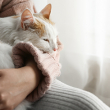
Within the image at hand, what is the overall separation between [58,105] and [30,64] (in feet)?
0.64

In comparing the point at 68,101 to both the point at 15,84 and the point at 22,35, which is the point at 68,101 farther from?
the point at 22,35

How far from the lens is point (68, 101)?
0.53 meters

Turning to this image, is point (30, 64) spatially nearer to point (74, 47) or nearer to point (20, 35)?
point (20, 35)

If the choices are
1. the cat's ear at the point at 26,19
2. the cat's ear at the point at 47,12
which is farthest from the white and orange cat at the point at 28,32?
the cat's ear at the point at 47,12

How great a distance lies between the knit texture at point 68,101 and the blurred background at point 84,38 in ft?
2.32

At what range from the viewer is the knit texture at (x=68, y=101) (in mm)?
502

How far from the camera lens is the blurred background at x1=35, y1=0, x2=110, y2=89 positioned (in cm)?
113

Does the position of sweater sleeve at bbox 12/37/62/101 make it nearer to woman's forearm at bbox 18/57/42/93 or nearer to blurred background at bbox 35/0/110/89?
woman's forearm at bbox 18/57/42/93

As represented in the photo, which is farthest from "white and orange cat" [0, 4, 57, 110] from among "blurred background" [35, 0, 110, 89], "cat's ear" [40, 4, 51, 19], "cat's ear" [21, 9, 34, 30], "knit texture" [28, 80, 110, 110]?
"blurred background" [35, 0, 110, 89]

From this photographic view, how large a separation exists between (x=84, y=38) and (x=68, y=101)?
32.4 inches

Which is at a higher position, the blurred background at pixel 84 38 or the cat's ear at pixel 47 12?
the cat's ear at pixel 47 12

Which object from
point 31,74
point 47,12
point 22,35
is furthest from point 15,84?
point 47,12

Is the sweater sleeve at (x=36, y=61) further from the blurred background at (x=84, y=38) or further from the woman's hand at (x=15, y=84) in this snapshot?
the blurred background at (x=84, y=38)

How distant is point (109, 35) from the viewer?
43.7 inches
